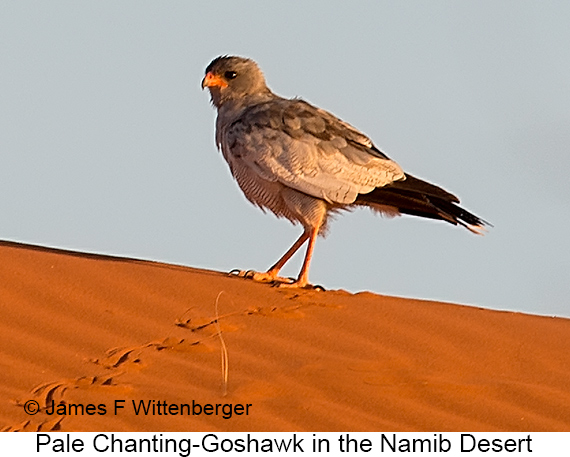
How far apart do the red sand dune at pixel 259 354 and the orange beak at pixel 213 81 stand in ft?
6.14

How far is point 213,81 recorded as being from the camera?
1293cm

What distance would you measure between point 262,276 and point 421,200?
143 centimetres

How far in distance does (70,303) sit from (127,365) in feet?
3.80

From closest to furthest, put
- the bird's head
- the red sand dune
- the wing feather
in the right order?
1. the red sand dune
2. the wing feather
3. the bird's head

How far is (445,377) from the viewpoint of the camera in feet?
32.4

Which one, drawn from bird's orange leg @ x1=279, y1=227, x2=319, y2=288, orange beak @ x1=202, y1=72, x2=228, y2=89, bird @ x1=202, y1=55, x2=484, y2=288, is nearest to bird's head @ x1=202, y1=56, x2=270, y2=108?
orange beak @ x1=202, y1=72, x2=228, y2=89

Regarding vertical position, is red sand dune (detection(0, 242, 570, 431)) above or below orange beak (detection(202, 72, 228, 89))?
below

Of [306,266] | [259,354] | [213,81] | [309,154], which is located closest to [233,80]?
[213,81]

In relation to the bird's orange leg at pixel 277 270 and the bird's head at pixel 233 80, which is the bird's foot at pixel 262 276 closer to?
the bird's orange leg at pixel 277 270

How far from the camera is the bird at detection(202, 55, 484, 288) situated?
1177 cm

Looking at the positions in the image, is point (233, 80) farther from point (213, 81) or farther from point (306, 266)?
point (306, 266)

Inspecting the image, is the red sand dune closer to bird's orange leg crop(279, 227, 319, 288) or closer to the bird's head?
bird's orange leg crop(279, 227, 319, 288)

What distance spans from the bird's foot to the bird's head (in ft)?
5.51

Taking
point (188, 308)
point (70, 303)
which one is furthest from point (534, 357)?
point (70, 303)
